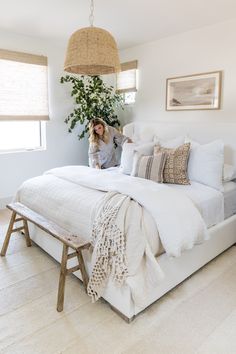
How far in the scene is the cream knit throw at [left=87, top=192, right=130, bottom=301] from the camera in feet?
5.96

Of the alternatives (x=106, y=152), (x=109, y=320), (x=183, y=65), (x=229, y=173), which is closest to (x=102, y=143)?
(x=106, y=152)

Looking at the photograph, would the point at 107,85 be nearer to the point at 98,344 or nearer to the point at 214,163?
the point at 214,163

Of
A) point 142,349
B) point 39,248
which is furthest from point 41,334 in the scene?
point 39,248

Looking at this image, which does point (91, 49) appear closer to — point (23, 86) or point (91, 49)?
point (91, 49)

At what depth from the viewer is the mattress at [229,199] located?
9.25ft

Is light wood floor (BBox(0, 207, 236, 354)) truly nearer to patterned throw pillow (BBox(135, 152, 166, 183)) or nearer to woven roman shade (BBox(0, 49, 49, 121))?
patterned throw pillow (BBox(135, 152, 166, 183))

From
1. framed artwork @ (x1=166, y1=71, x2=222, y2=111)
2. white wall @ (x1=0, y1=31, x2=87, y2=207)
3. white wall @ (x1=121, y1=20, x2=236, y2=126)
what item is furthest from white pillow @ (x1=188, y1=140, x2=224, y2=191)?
white wall @ (x1=0, y1=31, x2=87, y2=207)

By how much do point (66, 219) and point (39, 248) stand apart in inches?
33.9

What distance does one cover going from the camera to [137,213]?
1945 mm

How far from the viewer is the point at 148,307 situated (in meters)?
2.04

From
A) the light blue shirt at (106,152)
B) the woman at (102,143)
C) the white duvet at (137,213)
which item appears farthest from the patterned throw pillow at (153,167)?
the light blue shirt at (106,152)

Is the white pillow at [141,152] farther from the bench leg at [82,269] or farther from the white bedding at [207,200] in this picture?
the bench leg at [82,269]

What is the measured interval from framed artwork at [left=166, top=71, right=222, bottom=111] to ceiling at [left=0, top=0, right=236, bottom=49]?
0.64 m

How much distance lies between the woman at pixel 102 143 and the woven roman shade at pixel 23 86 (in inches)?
40.1
